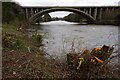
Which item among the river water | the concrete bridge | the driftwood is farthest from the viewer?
the concrete bridge

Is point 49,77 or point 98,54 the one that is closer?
point 49,77

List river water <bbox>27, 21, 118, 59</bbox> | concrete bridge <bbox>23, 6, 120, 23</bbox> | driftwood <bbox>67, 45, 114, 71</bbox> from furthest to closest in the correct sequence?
concrete bridge <bbox>23, 6, 120, 23</bbox>, river water <bbox>27, 21, 118, 59</bbox>, driftwood <bbox>67, 45, 114, 71</bbox>

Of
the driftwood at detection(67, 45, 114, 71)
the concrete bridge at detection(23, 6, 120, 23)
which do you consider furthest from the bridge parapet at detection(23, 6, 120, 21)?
the driftwood at detection(67, 45, 114, 71)

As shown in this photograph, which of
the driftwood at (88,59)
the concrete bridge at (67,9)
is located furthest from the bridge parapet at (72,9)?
the driftwood at (88,59)

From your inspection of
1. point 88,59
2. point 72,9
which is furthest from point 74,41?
point 72,9

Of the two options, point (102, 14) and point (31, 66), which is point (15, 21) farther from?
point (102, 14)

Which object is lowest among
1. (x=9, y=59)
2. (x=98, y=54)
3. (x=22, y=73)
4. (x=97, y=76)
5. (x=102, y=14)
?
(x=97, y=76)

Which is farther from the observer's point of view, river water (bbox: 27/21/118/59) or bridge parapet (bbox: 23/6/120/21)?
bridge parapet (bbox: 23/6/120/21)

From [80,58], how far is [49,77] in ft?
3.15

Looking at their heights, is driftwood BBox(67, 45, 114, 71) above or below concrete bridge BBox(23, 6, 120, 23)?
below

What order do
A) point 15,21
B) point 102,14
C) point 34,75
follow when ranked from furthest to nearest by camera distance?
point 102,14, point 15,21, point 34,75

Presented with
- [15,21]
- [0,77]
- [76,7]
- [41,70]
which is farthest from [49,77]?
[76,7]

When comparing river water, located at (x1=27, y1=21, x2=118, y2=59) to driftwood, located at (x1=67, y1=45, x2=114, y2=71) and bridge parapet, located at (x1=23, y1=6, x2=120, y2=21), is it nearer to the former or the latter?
driftwood, located at (x1=67, y1=45, x2=114, y2=71)

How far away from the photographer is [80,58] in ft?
8.74
